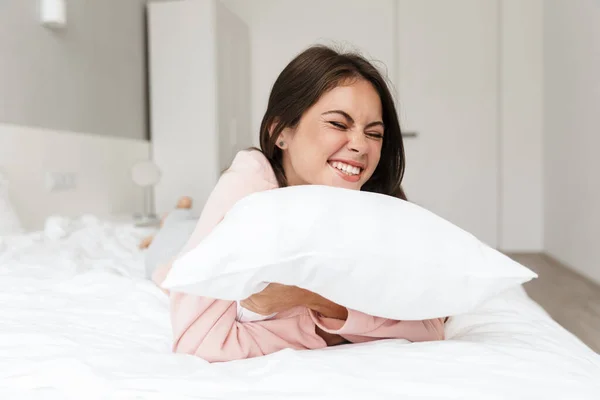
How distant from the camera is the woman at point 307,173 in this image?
0.82m

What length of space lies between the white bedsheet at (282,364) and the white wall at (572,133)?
7.95ft

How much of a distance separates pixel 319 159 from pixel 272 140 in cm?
11

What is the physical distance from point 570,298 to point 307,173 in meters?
2.29

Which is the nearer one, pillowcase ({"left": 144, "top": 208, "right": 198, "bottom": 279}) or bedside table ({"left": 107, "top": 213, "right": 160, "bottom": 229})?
pillowcase ({"left": 144, "top": 208, "right": 198, "bottom": 279})

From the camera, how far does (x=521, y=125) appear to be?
4551 mm

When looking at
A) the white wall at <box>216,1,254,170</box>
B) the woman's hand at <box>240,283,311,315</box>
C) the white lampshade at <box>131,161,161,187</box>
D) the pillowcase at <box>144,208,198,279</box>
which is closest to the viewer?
the woman's hand at <box>240,283,311,315</box>

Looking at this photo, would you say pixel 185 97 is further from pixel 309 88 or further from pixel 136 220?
pixel 309 88

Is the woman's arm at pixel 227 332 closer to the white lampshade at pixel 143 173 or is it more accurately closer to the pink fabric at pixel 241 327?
the pink fabric at pixel 241 327

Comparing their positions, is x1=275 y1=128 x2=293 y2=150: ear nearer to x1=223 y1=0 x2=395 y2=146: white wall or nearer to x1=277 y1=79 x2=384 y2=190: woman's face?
x1=277 y1=79 x2=384 y2=190: woman's face

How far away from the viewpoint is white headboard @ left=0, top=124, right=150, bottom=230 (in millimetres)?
2379

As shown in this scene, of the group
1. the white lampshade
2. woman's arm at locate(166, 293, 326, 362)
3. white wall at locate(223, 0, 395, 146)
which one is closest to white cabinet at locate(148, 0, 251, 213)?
the white lampshade

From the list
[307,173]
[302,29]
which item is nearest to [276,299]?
[307,173]

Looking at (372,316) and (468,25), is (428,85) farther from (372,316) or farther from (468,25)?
(372,316)

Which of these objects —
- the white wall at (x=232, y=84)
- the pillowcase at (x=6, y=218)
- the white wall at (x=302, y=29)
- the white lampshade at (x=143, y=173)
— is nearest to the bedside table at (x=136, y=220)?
the white lampshade at (x=143, y=173)
